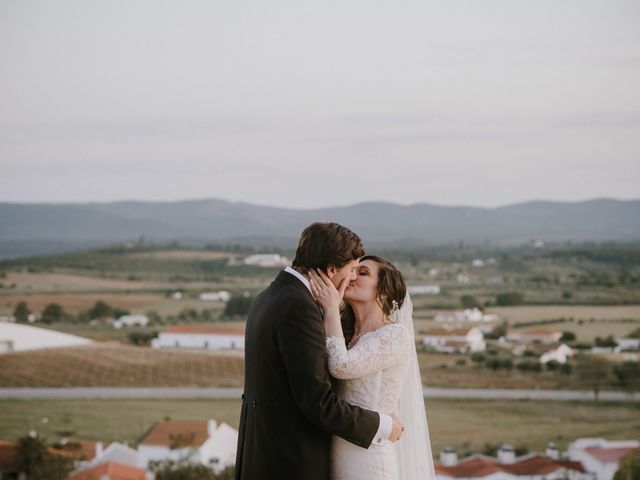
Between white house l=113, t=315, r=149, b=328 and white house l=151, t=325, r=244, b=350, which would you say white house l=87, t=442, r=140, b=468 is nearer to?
white house l=151, t=325, r=244, b=350

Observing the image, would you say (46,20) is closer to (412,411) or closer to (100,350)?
(100,350)

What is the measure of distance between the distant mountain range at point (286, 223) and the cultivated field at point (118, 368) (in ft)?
58.7

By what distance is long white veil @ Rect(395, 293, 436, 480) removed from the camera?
2.73m

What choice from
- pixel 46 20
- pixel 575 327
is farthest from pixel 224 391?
pixel 575 327

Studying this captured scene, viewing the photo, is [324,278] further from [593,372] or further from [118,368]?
[593,372]

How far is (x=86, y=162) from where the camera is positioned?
3822 centimetres

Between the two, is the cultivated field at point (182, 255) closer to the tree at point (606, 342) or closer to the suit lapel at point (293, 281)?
the tree at point (606, 342)

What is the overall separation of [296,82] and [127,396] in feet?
33.6

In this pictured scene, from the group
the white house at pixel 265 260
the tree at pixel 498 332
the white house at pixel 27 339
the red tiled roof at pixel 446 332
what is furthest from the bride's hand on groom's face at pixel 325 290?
the white house at pixel 265 260

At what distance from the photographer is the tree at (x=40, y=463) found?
43.1 ft

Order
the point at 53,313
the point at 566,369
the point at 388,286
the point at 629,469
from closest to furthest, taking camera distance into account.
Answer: the point at 388,286 → the point at 629,469 → the point at 566,369 → the point at 53,313

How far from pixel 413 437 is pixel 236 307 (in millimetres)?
35815

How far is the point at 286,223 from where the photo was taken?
5697 centimetres

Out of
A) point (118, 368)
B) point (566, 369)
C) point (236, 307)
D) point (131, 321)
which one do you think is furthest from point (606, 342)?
point (131, 321)
